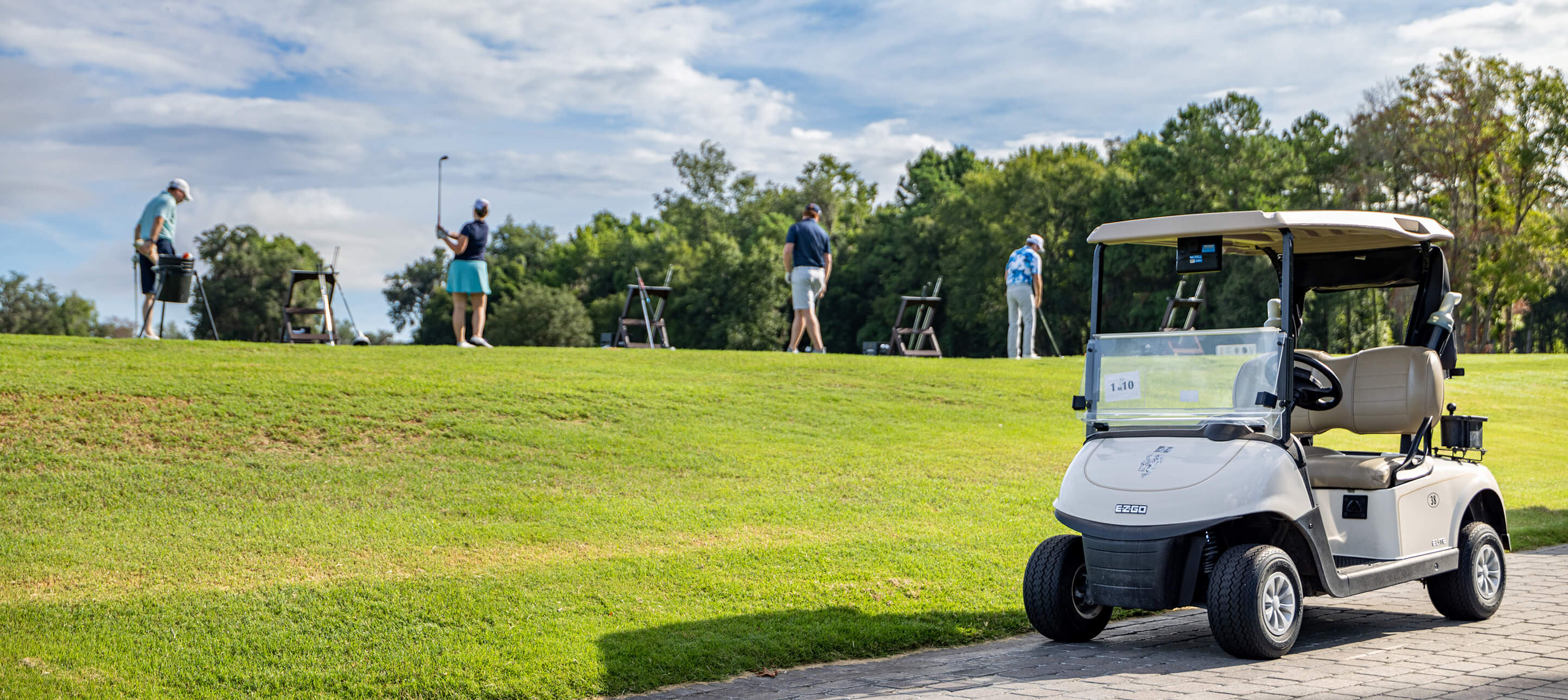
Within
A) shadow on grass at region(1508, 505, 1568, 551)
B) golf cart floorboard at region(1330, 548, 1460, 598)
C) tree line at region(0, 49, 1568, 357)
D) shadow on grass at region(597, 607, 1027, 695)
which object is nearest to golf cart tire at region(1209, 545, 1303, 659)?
golf cart floorboard at region(1330, 548, 1460, 598)

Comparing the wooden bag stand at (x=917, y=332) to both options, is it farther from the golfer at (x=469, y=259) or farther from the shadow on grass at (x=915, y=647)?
the shadow on grass at (x=915, y=647)

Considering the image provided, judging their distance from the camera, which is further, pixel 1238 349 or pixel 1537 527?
pixel 1537 527

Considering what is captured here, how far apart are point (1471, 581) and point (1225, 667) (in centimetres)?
225

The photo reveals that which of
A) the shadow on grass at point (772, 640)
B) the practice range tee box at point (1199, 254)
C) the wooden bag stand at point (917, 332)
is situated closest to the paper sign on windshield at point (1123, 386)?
the practice range tee box at point (1199, 254)

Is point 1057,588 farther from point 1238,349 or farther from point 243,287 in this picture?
point 243,287

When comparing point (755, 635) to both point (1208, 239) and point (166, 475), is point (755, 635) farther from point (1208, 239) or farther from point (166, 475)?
point (166, 475)

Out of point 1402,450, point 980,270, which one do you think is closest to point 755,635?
point 1402,450

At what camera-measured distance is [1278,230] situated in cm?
674

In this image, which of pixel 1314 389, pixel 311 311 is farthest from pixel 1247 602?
pixel 311 311

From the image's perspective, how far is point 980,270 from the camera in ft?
201

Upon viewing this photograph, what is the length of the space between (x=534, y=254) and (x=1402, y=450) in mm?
98951

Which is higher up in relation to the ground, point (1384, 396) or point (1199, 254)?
point (1199, 254)

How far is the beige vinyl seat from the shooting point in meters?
7.23

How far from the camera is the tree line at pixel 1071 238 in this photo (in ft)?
150
